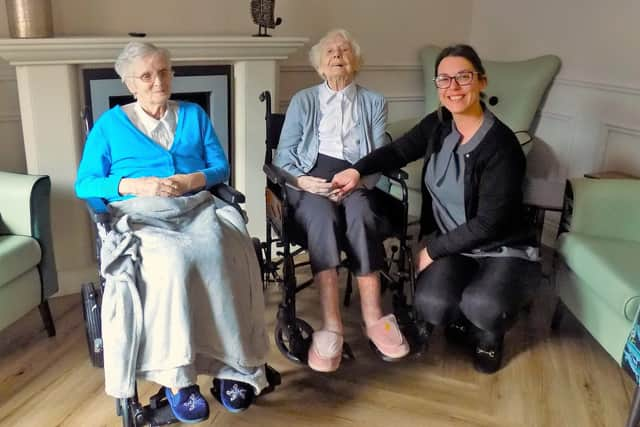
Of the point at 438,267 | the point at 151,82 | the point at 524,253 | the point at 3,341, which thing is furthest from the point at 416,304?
the point at 3,341

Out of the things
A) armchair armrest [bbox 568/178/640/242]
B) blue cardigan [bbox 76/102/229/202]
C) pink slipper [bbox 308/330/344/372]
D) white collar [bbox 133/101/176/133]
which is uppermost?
white collar [bbox 133/101/176/133]

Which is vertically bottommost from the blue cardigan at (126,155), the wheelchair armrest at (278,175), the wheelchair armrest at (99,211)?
the wheelchair armrest at (99,211)

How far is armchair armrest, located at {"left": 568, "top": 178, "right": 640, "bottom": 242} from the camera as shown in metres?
2.31

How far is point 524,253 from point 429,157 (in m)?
0.48

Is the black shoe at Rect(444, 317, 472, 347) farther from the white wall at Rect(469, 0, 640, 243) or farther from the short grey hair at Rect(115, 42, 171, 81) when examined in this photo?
the short grey hair at Rect(115, 42, 171, 81)

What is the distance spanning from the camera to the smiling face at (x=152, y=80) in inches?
79.0

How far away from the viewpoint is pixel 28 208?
2.20 meters

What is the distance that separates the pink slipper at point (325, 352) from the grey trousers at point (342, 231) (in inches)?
9.2

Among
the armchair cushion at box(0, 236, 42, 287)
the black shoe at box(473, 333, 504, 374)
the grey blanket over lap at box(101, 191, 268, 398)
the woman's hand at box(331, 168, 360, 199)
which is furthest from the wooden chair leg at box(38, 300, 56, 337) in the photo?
the black shoe at box(473, 333, 504, 374)

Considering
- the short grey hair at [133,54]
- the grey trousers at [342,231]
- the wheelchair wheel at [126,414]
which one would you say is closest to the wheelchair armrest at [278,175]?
the grey trousers at [342,231]

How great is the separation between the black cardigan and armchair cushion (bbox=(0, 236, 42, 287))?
1.43 metres

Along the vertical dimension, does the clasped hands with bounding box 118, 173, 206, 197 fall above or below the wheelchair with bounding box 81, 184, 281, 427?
above

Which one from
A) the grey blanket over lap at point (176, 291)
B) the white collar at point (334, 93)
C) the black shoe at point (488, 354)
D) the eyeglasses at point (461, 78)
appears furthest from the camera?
the white collar at point (334, 93)

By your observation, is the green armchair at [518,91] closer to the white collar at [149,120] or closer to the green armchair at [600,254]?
the green armchair at [600,254]
